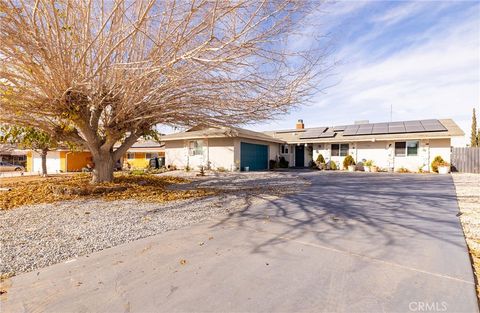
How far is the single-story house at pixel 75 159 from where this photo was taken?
26.0 m

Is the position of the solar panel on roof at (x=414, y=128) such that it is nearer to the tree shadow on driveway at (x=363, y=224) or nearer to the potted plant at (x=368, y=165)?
the potted plant at (x=368, y=165)

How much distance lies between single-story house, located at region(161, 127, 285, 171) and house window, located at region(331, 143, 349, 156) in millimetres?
5314

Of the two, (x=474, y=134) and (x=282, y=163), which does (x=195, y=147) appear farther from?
(x=474, y=134)

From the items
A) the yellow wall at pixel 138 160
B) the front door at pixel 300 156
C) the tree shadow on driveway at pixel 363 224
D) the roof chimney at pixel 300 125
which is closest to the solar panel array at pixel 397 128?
the front door at pixel 300 156

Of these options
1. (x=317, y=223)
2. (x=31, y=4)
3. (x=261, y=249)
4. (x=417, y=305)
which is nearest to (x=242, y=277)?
(x=261, y=249)

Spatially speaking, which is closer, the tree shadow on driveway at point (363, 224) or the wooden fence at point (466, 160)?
the tree shadow on driveway at point (363, 224)

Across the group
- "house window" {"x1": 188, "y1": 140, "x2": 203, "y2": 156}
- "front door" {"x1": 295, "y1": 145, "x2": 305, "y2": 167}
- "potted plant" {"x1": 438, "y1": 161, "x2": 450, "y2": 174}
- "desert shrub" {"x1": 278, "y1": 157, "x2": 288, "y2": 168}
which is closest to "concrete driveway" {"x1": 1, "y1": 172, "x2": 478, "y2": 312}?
"house window" {"x1": 188, "y1": 140, "x2": 203, "y2": 156}

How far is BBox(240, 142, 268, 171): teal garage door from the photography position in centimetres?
1877

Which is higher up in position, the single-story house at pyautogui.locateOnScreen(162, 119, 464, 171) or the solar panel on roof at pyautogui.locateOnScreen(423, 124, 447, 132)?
the solar panel on roof at pyautogui.locateOnScreen(423, 124, 447, 132)

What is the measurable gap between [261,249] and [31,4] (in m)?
6.37

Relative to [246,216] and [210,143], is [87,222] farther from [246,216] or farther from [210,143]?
[210,143]

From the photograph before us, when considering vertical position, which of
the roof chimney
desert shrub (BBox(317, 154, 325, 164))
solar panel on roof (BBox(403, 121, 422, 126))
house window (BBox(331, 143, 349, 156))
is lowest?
desert shrub (BBox(317, 154, 325, 164))

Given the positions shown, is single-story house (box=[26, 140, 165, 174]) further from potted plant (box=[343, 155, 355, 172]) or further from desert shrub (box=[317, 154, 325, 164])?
potted plant (box=[343, 155, 355, 172])

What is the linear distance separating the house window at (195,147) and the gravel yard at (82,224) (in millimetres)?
12089
